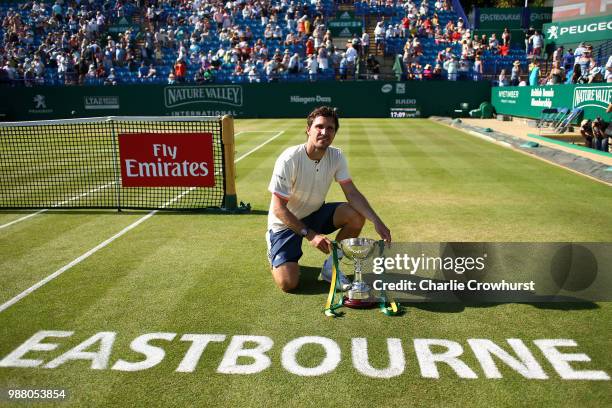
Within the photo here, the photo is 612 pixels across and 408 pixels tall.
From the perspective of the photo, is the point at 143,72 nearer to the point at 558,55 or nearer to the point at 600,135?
the point at 558,55

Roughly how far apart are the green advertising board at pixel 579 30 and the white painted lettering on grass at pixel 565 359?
92.4 ft

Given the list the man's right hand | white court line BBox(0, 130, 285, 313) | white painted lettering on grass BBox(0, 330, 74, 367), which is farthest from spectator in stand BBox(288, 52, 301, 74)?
white painted lettering on grass BBox(0, 330, 74, 367)

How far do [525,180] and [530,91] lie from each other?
15.6 m

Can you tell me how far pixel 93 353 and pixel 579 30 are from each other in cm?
3312

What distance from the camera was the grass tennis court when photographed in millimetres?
3887

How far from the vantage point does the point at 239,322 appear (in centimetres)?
503

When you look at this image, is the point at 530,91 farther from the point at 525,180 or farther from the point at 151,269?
the point at 151,269

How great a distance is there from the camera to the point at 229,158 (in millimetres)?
9211

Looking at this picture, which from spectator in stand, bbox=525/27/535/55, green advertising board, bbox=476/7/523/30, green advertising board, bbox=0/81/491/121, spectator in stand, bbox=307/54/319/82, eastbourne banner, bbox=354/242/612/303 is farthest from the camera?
green advertising board, bbox=476/7/523/30

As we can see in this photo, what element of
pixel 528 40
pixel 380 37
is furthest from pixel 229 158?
pixel 528 40

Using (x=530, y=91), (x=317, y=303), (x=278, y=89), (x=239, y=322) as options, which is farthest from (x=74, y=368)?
(x=278, y=89)

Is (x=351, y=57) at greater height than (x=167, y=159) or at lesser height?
greater

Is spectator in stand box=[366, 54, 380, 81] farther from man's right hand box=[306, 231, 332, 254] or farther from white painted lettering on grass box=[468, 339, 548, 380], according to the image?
white painted lettering on grass box=[468, 339, 548, 380]

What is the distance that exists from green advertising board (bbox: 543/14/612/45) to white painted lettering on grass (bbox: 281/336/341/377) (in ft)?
95.4
